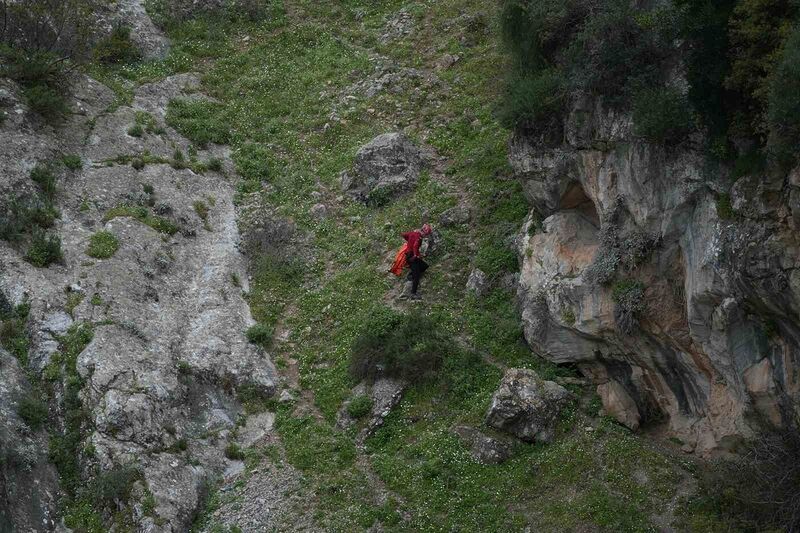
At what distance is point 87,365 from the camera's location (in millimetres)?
18766

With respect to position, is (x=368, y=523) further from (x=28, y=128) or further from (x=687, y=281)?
(x=28, y=128)

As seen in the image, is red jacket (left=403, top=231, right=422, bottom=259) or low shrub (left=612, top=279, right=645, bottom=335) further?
red jacket (left=403, top=231, right=422, bottom=259)

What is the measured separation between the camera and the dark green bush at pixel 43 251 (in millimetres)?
21000

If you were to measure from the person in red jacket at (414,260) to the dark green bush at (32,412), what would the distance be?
9.02 meters

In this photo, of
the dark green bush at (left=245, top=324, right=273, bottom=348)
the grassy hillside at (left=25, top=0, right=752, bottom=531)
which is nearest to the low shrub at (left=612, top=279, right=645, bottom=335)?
the grassy hillside at (left=25, top=0, right=752, bottom=531)

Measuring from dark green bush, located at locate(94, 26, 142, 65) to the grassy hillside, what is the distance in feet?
2.34

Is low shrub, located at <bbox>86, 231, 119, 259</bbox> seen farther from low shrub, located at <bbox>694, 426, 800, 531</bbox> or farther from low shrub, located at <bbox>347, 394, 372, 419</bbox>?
low shrub, located at <bbox>694, 426, 800, 531</bbox>

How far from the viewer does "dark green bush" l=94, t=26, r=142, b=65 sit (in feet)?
100.0

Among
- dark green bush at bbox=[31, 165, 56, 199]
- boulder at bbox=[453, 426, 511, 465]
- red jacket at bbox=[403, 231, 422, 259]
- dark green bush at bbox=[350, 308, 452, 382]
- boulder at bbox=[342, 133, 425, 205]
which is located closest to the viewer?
boulder at bbox=[453, 426, 511, 465]

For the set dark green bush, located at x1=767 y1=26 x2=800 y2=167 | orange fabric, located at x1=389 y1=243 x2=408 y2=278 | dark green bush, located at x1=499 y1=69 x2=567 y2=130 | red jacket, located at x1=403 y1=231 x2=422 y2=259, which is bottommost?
orange fabric, located at x1=389 y1=243 x2=408 y2=278

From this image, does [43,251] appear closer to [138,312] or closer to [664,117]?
[138,312]

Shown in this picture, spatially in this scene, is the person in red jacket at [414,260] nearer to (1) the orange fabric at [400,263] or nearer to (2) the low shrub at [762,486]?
(1) the orange fabric at [400,263]

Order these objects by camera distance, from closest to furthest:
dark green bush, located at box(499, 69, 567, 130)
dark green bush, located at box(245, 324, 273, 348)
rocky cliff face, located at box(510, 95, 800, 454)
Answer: rocky cliff face, located at box(510, 95, 800, 454)
dark green bush, located at box(499, 69, 567, 130)
dark green bush, located at box(245, 324, 273, 348)

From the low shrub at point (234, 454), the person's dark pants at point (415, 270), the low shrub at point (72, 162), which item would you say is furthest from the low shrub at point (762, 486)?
the low shrub at point (72, 162)
